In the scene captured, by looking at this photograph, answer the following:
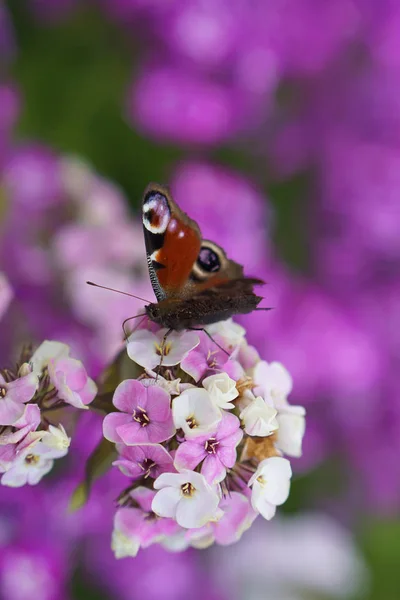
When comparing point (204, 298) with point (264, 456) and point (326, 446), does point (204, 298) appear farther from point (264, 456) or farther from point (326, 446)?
point (326, 446)

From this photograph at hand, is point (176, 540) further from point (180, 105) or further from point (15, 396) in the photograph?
point (180, 105)

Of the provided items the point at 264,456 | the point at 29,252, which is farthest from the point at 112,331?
the point at 264,456

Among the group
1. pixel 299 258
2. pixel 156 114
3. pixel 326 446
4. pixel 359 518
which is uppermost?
pixel 156 114

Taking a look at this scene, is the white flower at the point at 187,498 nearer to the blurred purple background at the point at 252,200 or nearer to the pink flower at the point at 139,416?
the pink flower at the point at 139,416

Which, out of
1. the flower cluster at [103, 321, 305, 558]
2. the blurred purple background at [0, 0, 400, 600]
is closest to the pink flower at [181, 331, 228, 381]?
the flower cluster at [103, 321, 305, 558]

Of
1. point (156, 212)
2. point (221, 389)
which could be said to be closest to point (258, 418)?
point (221, 389)

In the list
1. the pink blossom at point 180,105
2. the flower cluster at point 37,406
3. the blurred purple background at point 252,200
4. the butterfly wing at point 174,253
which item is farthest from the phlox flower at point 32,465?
the pink blossom at point 180,105
